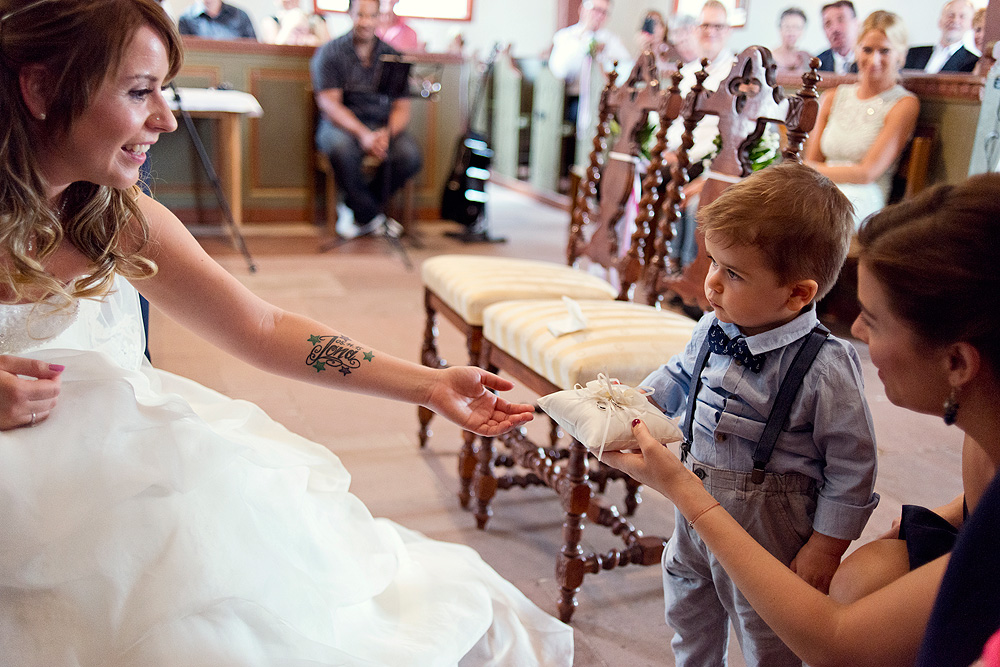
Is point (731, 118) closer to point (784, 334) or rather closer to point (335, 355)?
point (784, 334)

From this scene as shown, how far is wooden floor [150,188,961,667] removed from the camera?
201cm

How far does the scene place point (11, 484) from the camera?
3.79 ft

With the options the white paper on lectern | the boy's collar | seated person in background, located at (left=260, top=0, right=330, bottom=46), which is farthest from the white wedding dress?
seated person in background, located at (left=260, top=0, right=330, bottom=46)

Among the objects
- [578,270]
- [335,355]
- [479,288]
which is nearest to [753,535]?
[335,355]

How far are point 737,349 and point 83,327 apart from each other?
→ 3.76 feet

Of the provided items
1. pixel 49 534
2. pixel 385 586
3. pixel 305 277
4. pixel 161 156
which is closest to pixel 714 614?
pixel 385 586

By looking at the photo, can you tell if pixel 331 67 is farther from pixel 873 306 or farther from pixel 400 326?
pixel 873 306

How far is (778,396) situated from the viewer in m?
1.30

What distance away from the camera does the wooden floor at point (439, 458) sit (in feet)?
6.59

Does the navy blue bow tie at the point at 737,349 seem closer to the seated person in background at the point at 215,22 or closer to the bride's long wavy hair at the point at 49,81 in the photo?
the bride's long wavy hair at the point at 49,81

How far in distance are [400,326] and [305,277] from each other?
111cm

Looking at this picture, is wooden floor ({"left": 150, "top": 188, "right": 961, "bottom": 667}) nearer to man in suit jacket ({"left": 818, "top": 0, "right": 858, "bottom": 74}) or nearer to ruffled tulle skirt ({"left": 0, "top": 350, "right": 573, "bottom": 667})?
ruffled tulle skirt ({"left": 0, "top": 350, "right": 573, "bottom": 667})

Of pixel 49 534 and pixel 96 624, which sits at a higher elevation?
pixel 49 534

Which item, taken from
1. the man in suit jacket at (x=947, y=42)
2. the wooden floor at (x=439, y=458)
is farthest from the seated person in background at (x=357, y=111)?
the man in suit jacket at (x=947, y=42)
